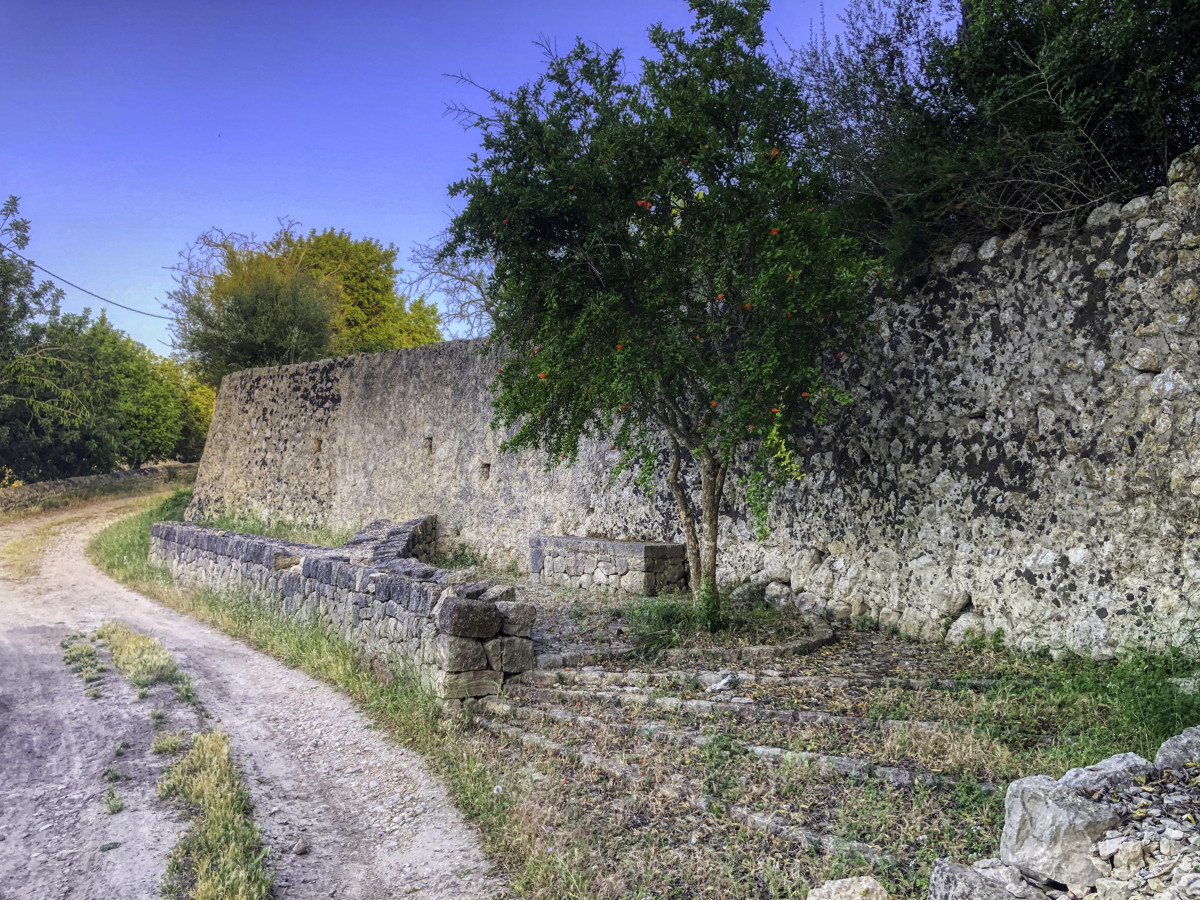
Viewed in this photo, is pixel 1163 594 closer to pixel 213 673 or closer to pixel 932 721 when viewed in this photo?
pixel 932 721

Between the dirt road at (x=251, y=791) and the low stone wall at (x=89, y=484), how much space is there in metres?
14.9

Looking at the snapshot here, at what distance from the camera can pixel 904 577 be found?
7289 millimetres

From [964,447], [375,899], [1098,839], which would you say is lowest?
[375,899]

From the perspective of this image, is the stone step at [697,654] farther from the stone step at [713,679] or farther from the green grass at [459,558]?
the green grass at [459,558]

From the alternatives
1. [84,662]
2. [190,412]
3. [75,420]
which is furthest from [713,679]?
[190,412]

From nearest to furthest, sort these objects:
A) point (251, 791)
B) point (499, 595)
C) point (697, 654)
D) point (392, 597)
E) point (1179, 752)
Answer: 1. point (1179, 752)
2. point (251, 791)
3. point (697, 654)
4. point (499, 595)
5. point (392, 597)

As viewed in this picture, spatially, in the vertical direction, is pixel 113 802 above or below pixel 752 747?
below

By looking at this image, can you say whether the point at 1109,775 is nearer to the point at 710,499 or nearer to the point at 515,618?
the point at 515,618

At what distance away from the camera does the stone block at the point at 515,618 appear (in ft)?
21.4

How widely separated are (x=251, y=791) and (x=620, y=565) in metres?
4.86

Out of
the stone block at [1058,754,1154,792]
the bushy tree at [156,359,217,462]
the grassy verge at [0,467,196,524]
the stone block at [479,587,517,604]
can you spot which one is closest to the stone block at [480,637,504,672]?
the stone block at [479,587,517,604]

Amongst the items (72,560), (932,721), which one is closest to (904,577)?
(932,721)

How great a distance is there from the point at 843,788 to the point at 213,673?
642 cm

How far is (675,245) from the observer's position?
7.01m
